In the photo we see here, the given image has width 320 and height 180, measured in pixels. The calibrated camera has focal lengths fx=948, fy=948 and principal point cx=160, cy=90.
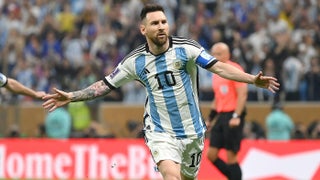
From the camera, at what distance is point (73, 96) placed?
Answer: 33.5 feet

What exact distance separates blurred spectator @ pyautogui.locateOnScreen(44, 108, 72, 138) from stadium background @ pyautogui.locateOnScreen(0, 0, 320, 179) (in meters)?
0.42

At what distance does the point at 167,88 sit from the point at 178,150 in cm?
66

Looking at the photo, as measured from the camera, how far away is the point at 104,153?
1883cm

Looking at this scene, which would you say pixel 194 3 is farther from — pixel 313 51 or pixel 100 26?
pixel 313 51

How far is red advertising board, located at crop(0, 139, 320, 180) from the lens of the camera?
1741cm

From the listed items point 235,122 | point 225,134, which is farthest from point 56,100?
point 225,134

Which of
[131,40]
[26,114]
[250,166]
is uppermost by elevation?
[131,40]

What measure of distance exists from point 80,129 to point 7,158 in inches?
98.2

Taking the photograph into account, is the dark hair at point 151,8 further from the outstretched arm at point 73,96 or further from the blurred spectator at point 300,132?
the blurred spectator at point 300,132

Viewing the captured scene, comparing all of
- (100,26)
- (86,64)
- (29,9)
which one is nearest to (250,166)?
(86,64)

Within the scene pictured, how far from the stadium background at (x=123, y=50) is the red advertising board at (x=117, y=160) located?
0.66 feet

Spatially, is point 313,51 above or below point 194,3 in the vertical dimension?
below

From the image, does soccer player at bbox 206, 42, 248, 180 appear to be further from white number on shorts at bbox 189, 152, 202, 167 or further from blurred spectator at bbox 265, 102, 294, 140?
blurred spectator at bbox 265, 102, 294, 140

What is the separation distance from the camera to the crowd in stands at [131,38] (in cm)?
2102
